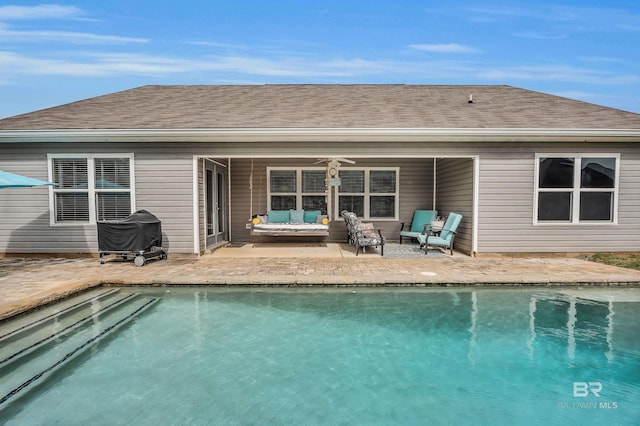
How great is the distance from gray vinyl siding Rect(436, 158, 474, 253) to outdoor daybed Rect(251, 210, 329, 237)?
3148 mm

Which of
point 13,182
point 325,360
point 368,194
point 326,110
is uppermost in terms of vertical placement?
point 326,110

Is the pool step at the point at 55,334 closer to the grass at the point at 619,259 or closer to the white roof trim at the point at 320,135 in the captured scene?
the white roof trim at the point at 320,135

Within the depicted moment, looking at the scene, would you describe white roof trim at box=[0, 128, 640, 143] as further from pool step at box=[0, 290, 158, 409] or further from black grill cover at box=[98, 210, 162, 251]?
pool step at box=[0, 290, 158, 409]

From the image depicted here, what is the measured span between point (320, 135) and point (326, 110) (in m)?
1.94

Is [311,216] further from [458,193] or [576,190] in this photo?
[576,190]

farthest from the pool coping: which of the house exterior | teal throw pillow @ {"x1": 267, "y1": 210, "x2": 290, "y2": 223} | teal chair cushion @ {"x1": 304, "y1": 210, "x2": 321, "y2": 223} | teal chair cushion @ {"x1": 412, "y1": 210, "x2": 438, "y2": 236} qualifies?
teal chair cushion @ {"x1": 304, "y1": 210, "x2": 321, "y2": 223}

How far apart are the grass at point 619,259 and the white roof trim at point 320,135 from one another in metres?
2.40

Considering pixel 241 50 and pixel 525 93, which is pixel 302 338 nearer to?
pixel 525 93

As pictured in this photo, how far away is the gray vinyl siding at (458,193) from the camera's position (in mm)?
8227

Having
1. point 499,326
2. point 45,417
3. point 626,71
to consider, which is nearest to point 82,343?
point 45,417

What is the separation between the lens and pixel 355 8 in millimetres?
13164

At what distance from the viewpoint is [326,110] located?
370 inches

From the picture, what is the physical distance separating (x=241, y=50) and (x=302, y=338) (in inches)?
633

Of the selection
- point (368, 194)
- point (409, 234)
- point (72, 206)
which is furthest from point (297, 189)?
point (72, 206)
